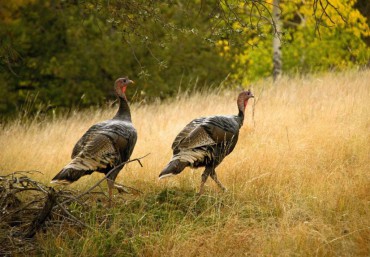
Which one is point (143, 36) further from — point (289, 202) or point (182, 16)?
point (182, 16)

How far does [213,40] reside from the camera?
235 inches

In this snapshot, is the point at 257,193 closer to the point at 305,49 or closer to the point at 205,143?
the point at 205,143

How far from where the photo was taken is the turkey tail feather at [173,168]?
548 centimetres

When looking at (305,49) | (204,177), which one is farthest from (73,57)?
(204,177)

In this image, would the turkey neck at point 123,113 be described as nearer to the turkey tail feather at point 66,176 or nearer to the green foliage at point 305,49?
the turkey tail feather at point 66,176

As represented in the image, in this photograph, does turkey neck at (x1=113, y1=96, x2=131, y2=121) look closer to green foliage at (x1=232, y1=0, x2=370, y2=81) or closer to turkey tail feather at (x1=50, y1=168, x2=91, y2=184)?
turkey tail feather at (x1=50, y1=168, x2=91, y2=184)

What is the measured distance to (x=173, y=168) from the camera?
5543 mm

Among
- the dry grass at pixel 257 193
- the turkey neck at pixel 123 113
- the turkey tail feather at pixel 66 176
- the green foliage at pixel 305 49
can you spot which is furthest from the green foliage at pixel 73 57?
the turkey tail feather at pixel 66 176

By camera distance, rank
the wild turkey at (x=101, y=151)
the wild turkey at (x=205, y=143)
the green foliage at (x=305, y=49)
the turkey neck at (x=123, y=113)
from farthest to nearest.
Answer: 1. the green foliage at (x=305, y=49)
2. the turkey neck at (x=123, y=113)
3. the wild turkey at (x=205, y=143)
4. the wild turkey at (x=101, y=151)

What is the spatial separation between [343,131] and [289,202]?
2246 mm

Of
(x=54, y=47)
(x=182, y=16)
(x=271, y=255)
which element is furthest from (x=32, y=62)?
(x=271, y=255)

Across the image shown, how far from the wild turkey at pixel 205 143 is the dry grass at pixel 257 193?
357 mm

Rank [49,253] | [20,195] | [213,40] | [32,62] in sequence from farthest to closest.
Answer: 1. [32,62]
2. [20,195]
3. [213,40]
4. [49,253]

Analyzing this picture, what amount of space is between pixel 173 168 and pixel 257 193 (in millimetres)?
944
